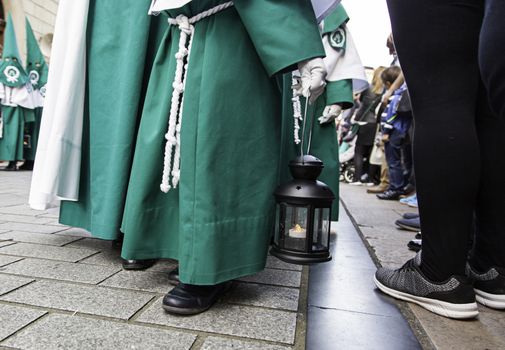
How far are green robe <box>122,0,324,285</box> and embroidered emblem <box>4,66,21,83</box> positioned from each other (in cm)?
525

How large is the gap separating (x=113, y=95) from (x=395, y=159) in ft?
12.7

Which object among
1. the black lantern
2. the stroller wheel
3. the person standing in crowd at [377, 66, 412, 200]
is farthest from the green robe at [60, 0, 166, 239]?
the stroller wheel

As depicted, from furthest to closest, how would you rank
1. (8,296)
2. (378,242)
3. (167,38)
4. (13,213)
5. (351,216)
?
(351,216)
(13,213)
(378,242)
(167,38)
(8,296)

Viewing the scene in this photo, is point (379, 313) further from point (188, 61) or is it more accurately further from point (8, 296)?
point (8, 296)

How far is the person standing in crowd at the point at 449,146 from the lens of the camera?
1.10 meters

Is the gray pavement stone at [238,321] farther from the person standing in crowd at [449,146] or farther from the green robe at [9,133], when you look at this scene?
the green robe at [9,133]

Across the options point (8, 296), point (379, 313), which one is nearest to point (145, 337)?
point (8, 296)

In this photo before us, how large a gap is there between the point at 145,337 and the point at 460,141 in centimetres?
100

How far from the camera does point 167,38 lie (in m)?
1.27

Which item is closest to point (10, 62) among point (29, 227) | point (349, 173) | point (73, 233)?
point (29, 227)

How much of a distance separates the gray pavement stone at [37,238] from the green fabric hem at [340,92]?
4.84 feet

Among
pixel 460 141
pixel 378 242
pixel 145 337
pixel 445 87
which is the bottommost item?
pixel 145 337

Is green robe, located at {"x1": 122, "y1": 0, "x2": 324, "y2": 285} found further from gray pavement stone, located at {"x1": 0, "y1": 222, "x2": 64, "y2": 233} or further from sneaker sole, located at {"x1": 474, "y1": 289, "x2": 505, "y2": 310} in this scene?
gray pavement stone, located at {"x1": 0, "y1": 222, "x2": 64, "y2": 233}

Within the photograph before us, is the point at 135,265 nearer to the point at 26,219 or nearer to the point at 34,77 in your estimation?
the point at 26,219
